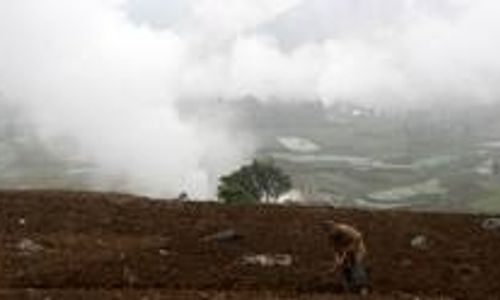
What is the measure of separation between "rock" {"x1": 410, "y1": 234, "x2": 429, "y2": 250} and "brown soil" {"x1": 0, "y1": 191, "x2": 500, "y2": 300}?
0.63 ft

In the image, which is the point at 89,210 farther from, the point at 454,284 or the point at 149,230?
the point at 454,284

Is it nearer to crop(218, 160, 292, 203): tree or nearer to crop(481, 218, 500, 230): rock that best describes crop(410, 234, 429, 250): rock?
crop(481, 218, 500, 230): rock

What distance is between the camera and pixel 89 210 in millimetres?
39625

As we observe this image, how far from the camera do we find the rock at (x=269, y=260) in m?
33.1

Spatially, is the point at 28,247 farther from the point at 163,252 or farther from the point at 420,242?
the point at 420,242

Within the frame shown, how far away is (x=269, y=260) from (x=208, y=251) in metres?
2.10

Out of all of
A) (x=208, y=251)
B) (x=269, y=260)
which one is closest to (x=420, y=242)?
(x=269, y=260)

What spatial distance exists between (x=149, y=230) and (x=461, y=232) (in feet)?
34.6

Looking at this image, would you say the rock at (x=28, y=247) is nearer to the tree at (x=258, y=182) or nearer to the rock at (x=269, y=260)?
the rock at (x=269, y=260)

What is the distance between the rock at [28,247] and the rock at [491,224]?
Result: 15.2 meters

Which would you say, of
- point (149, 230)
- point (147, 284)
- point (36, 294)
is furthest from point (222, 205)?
point (36, 294)

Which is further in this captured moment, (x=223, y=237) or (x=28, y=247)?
(x=223, y=237)

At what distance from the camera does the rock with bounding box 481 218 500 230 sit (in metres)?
38.2

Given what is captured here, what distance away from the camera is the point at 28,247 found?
3444cm
